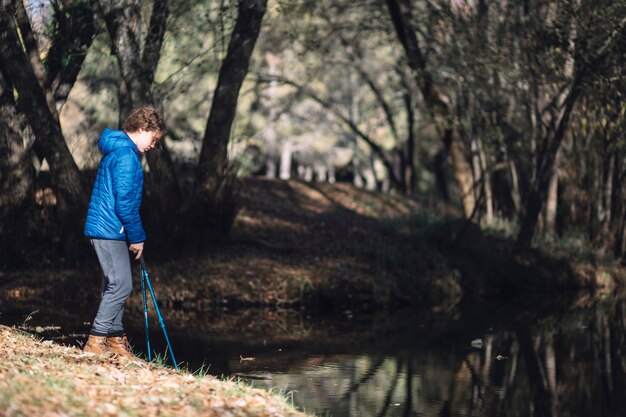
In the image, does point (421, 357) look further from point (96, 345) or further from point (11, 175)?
point (11, 175)

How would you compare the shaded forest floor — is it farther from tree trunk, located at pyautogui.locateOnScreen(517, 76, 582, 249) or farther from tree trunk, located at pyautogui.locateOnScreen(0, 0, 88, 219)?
tree trunk, located at pyautogui.locateOnScreen(0, 0, 88, 219)

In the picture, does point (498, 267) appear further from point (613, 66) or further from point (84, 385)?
point (84, 385)

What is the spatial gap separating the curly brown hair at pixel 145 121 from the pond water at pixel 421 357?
2.40 metres

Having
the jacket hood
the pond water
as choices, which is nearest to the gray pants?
the jacket hood

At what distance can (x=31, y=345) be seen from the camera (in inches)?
345

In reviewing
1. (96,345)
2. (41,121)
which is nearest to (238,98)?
(41,121)

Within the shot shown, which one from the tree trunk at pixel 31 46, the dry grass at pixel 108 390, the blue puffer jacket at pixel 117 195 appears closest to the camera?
the dry grass at pixel 108 390

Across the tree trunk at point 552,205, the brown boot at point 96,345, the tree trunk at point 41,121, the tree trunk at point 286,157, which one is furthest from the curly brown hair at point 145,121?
the tree trunk at point 286,157

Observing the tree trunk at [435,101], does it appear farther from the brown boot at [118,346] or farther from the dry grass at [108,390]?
the dry grass at [108,390]

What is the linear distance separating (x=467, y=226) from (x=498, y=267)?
37.4 inches

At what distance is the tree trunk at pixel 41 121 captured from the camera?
43.8ft

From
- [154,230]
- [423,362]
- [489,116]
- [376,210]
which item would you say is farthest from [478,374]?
[376,210]

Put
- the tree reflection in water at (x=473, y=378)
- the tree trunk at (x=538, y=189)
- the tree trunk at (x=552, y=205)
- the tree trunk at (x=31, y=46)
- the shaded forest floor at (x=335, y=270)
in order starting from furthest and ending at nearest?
the tree trunk at (x=552, y=205)
the tree trunk at (x=538, y=189)
the shaded forest floor at (x=335, y=270)
the tree trunk at (x=31, y=46)
the tree reflection in water at (x=473, y=378)

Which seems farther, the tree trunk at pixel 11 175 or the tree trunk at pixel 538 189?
the tree trunk at pixel 538 189
